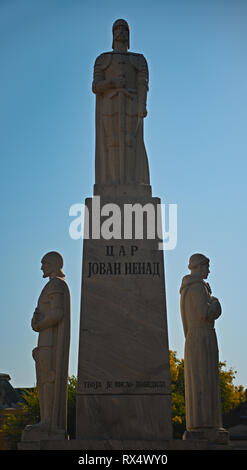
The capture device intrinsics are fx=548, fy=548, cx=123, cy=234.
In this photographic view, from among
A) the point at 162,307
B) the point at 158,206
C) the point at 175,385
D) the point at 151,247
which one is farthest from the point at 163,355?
the point at 175,385

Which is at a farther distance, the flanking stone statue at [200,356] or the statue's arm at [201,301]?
the statue's arm at [201,301]

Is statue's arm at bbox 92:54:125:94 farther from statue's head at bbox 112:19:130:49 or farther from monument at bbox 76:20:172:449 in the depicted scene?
statue's head at bbox 112:19:130:49

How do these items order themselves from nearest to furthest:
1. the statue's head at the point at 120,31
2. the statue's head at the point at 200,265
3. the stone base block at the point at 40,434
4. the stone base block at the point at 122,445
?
the stone base block at the point at 122,445 < the stone base block at the point at 40,434 < the statue's head at the point at 200,265 < the statue's head at the point at 120,31

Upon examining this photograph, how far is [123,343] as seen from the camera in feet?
34.1

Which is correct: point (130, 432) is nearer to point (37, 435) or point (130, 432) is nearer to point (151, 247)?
point (37, 435)

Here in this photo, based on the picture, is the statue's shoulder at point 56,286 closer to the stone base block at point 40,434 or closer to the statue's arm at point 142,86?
the stone base block at point 40,434

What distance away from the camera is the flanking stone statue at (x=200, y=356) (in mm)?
10402

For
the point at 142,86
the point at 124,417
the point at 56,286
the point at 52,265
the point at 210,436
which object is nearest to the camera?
the point at 124,417

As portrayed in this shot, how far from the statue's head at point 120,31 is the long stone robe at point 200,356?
228 inches

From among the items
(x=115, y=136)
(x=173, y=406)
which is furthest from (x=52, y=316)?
(x=173, y=406)

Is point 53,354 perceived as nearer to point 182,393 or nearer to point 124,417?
point 124,417

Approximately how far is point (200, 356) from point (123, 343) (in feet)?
5.06

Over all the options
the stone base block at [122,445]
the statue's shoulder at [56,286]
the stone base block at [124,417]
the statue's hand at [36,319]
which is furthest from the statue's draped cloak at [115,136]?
the stone base block at [122,445]
